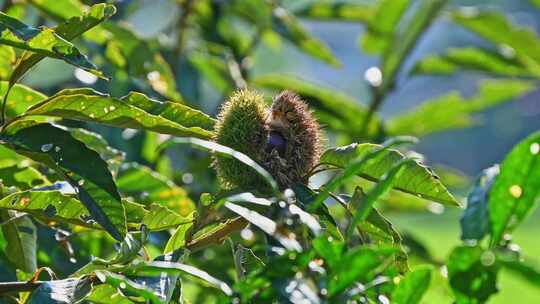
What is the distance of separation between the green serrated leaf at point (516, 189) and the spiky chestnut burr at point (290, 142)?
29 cm

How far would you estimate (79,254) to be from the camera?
1.54 meters

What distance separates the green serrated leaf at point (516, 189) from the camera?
730 millimetres

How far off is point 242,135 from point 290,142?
53 mm

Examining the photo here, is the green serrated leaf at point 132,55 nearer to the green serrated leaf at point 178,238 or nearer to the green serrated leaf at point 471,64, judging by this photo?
the green serrated leaf at point 178,238

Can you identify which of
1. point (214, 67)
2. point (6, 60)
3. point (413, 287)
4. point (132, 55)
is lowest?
point (214, 67)

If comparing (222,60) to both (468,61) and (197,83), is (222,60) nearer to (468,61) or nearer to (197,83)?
(197,83)

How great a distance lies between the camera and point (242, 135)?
101 centimetres

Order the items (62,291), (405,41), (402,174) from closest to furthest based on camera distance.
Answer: (62,291), (402,174), (405,41)

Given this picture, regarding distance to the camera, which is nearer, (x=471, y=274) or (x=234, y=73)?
(x=471, y=274)

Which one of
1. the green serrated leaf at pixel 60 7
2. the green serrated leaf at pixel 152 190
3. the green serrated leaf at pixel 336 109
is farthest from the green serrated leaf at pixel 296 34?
the green serrated leaf at pixel 152 190

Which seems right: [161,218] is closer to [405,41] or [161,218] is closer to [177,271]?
[177,271]

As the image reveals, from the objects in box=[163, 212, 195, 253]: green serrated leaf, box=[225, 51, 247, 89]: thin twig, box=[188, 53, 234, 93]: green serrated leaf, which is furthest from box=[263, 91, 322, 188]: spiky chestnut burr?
box=[188, 53, 234, 93]: green serrated leaf

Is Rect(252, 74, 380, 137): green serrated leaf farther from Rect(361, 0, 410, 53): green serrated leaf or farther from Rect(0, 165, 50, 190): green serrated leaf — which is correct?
Rect(0, 165, 50, 190): green serrated leaf

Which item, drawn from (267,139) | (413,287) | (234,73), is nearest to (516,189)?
(413,287)
